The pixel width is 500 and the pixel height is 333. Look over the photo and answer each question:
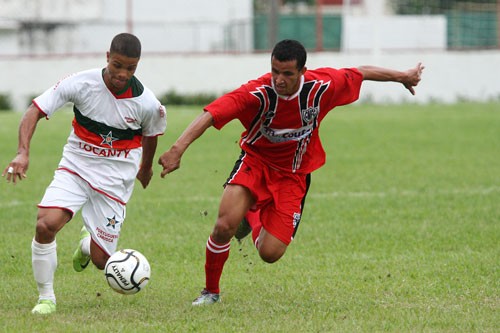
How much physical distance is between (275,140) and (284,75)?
600mm

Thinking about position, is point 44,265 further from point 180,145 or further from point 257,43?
point 257,43

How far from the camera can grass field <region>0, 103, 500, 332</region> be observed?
230 inches

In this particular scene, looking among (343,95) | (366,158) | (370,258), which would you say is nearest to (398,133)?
(366,158)

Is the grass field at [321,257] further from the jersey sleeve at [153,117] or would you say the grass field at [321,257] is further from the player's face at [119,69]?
the player's face at [119,69]

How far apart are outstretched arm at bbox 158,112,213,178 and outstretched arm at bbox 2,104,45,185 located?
833mm

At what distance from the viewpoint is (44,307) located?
599cm

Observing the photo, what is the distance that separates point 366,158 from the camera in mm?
15344

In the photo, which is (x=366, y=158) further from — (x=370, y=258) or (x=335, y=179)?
(x=370, y=258)

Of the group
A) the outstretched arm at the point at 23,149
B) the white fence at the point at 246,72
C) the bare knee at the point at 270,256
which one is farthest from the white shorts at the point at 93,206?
the white fence at the point at 246,72

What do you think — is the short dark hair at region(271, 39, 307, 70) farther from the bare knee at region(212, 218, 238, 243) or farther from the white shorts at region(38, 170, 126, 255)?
the white shorts at region(38, 170, 126, 255)

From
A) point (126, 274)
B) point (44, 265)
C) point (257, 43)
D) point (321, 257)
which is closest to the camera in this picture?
point (126, 274)

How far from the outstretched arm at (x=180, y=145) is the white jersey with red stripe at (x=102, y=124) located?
27.5 inches

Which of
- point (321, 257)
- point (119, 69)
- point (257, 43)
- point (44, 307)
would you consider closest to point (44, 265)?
point (44, 307)

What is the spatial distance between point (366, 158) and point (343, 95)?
29.1 ft
